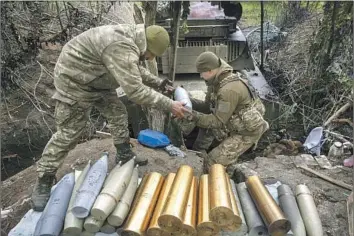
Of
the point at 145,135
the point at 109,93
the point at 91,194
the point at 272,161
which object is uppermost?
the point at 109,93

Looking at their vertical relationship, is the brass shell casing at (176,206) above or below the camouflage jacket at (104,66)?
below

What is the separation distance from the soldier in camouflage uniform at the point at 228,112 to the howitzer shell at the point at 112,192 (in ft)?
4.03

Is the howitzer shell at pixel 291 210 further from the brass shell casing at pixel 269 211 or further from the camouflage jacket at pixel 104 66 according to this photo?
the camouflage jacket at pixel 104 66

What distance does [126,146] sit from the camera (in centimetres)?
478

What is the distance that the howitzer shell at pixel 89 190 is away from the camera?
3.41m

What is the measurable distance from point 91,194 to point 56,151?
91 centimetres

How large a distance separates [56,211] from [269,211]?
183cm

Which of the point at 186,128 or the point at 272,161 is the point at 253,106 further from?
the point at 186,128

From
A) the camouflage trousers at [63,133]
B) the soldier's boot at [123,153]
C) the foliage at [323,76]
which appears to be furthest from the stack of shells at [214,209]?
the foliage at [323,76]

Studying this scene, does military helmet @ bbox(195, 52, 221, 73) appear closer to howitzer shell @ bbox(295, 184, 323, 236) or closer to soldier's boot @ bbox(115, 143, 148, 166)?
soldier's boot @ bbox(115, 143, 148, 166)

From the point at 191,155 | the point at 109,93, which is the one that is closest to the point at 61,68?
the point at 109,93

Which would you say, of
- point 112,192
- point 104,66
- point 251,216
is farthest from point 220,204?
point 104,66

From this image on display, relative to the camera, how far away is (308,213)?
12.2 feet

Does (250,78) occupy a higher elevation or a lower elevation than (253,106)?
lower
